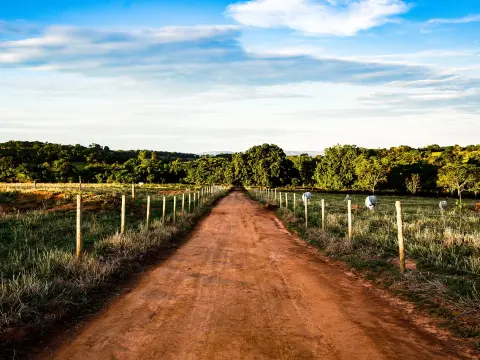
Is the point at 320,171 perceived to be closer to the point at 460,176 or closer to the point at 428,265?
the point at 460,176

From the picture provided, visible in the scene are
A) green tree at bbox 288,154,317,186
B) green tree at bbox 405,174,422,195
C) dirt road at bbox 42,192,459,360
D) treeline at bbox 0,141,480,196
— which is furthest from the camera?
green tree at bbox 288,154,317,186

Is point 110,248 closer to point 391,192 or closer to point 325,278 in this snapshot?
point 325,278

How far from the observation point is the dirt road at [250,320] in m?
5.17

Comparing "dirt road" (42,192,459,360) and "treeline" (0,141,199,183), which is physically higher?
"treeline" (0,141,199,183)

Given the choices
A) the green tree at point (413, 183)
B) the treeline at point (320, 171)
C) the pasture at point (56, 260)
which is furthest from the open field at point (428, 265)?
the green tree at point (413, 183)

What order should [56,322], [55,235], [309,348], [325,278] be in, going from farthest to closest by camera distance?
[55,235] < [325,278] < [56,322] < [309,348]

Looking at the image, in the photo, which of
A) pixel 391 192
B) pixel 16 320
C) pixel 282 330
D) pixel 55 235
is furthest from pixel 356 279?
pixel 391 192

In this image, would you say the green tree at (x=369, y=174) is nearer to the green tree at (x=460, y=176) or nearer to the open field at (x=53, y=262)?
the green tree at (x=460, y=176)

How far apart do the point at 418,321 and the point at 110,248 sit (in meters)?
8.62

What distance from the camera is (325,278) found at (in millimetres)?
9453

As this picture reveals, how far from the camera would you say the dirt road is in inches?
204

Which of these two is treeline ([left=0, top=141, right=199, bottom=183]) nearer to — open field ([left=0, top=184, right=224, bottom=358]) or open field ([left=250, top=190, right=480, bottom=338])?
open field ([left=0, top=184, right=224, bottom=358])

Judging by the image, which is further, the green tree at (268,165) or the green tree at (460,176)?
the green tree at (268,165)

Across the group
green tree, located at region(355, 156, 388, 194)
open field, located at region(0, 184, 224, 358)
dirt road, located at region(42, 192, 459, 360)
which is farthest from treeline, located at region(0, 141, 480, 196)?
dirt road, located at region(42, 192, 459, 360)
